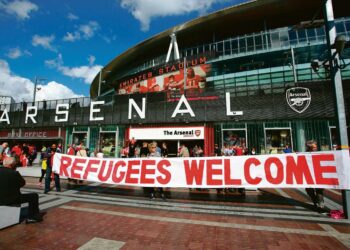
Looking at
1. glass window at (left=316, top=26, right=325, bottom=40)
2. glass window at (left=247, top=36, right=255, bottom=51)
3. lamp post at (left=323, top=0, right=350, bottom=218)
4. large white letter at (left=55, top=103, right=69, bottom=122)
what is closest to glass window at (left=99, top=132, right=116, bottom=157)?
large white letter at (left=55, top=103, right=69, bottom=122)

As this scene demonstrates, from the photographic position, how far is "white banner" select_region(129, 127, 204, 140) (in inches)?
645

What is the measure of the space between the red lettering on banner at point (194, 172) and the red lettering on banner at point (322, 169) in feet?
11.5

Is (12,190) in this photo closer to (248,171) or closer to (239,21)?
(248,171)

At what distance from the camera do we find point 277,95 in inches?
579

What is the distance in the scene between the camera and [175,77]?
32344mm

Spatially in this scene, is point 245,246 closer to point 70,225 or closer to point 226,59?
point 70,225

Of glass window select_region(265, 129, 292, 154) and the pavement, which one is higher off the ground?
glass window select_region(265, 129, 292, 154)

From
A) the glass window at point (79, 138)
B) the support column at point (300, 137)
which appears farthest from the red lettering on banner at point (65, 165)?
the support column at point (300, 137)

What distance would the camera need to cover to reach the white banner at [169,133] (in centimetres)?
1639

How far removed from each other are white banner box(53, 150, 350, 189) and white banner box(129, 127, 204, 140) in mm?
9130

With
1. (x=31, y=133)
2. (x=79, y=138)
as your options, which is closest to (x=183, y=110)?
(x=79, y=138)

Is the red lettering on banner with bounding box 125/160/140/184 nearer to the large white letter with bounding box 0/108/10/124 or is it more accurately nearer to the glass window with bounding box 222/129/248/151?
the glass window with bounding box 222/129/248/151

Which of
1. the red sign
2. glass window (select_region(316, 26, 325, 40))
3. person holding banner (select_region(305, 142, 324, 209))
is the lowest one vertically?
person holding banner (select_region(305, 142, 324, 209))

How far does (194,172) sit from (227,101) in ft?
31.8
